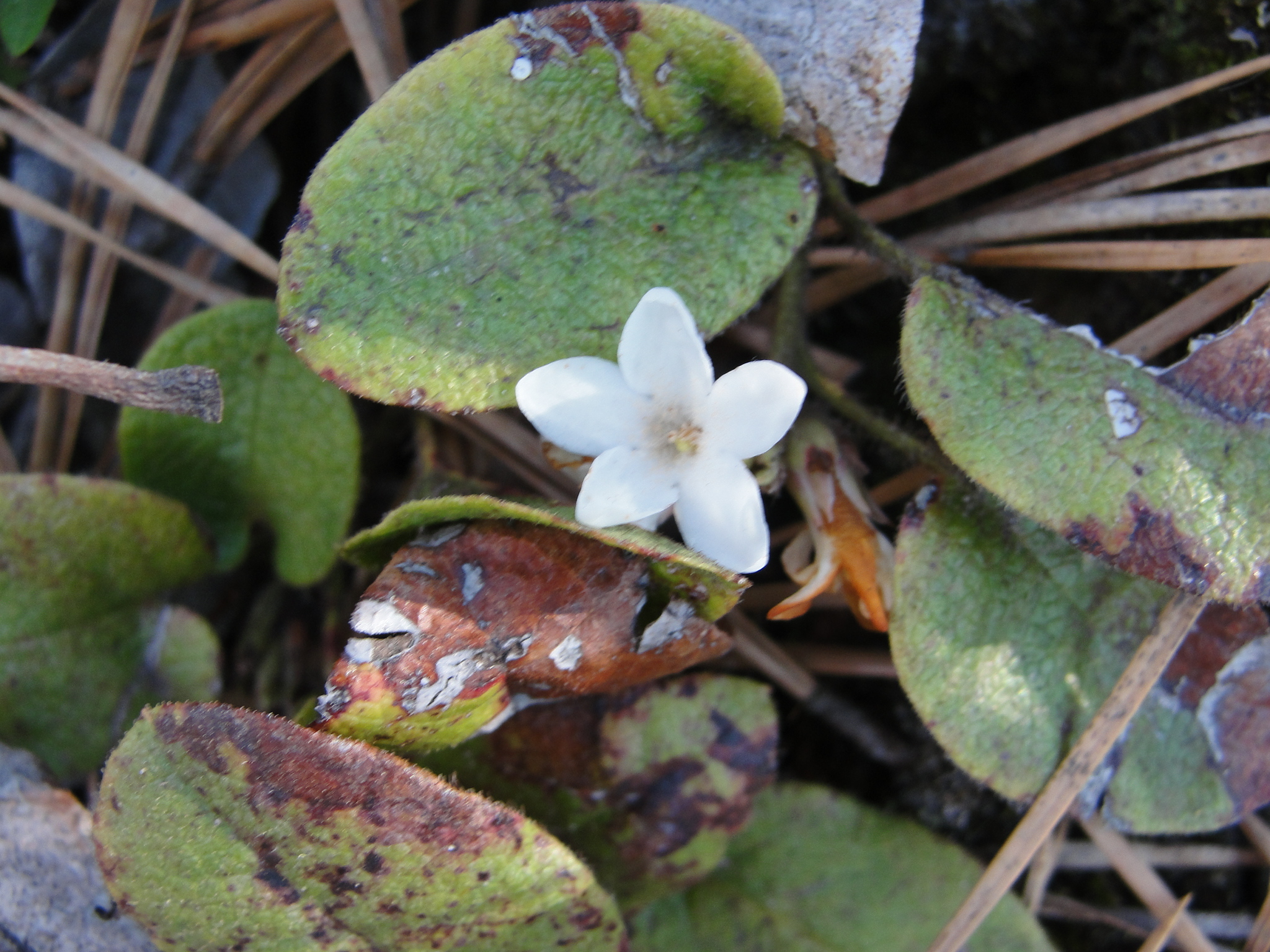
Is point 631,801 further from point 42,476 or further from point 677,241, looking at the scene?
point 42,476

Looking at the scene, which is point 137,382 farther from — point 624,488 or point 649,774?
point 649,774

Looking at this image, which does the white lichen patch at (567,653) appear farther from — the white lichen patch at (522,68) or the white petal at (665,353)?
the white lichen patch at (522,68)

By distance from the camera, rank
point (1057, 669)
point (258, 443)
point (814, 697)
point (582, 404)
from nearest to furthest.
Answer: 1. point (582, 404)
2. point (1057, 669)
3. point (258, 443)
4. point (814, 697)

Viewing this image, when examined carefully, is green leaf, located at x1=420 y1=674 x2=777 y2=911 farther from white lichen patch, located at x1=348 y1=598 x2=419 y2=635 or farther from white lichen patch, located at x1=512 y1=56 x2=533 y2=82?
white lichen patch, located at x1=512 y1=56 x2=533 y2=82

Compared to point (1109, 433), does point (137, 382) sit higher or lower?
higher

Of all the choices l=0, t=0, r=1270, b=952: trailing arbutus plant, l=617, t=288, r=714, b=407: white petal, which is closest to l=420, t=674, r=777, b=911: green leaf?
l=0, t=0, r=1270, b=952: trailing arbutus plant

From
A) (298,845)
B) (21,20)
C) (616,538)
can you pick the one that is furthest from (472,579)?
(21,20)
